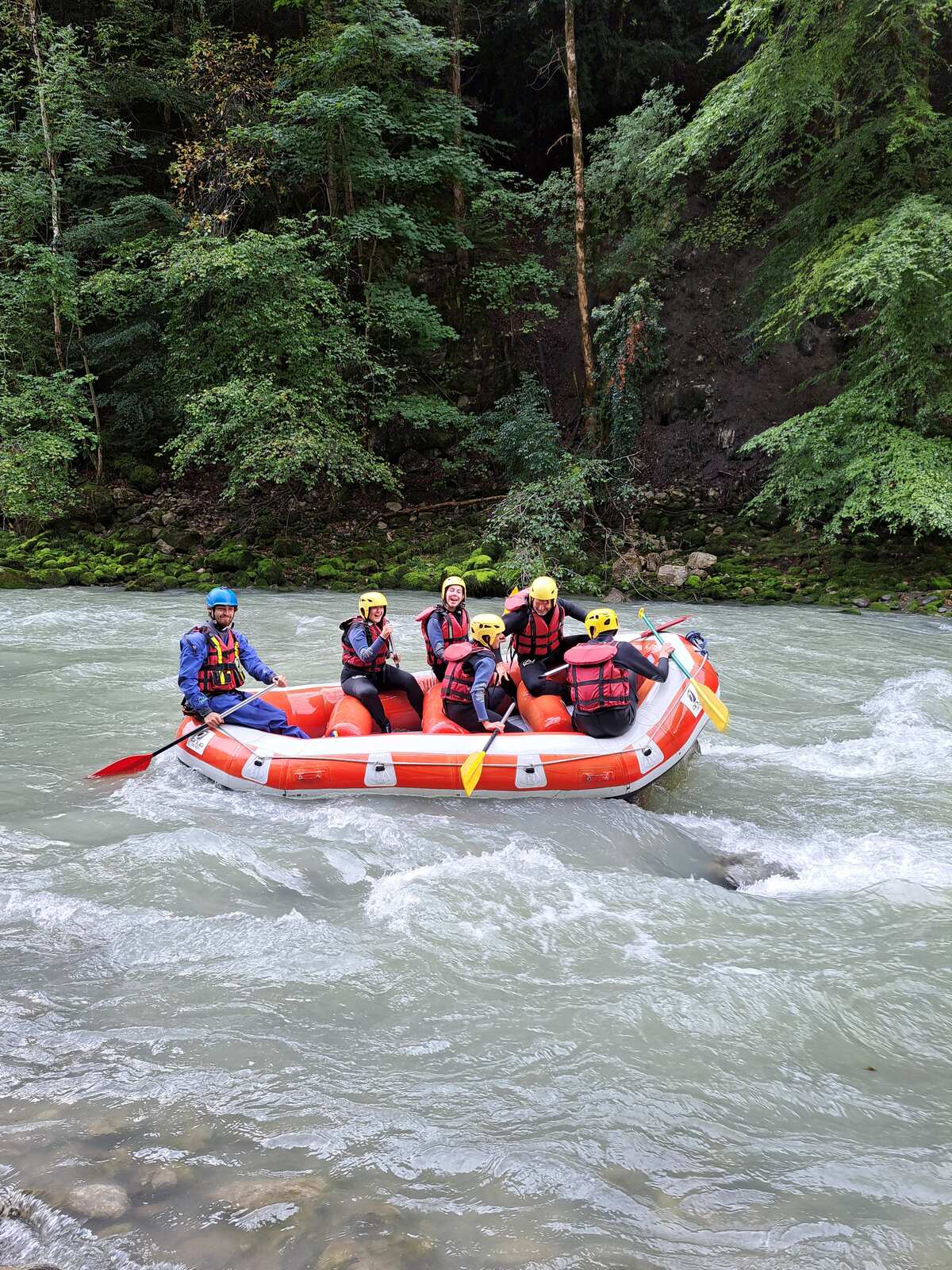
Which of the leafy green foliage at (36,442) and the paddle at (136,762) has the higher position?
the leafy green foliage at (36,442)

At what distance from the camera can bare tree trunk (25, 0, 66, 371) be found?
545 inches

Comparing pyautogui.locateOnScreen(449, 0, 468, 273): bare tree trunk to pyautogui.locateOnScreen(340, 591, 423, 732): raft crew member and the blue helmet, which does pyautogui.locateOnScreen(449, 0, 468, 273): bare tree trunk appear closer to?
pyautogui.locateOnScreen(340, 591, 423, 732): raft crew member

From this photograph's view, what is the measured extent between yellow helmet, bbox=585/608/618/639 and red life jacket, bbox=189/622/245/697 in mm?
2259

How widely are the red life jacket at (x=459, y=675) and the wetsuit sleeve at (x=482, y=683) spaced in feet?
0.20

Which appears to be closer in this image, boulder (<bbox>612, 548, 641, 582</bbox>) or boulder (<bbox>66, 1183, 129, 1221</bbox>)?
boulder (<bbox>66, 1183, 129, 1221</bbox>)

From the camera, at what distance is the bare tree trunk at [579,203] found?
13188mm

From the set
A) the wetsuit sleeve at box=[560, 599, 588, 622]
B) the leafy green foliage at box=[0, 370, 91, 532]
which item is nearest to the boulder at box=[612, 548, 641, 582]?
the wetsuit sleeve at box=[560, 599, 588, 622]

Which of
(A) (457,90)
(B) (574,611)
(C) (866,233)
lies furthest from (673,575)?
(A) (457,90)

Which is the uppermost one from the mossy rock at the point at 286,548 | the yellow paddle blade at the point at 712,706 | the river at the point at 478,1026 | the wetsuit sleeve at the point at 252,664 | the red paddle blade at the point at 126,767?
the mossy rock at the point at 286,548

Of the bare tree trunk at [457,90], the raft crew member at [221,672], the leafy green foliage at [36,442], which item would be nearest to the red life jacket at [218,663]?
the raft crew member at [221,672]

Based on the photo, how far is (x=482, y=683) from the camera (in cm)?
542

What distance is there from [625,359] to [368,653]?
1008 cm

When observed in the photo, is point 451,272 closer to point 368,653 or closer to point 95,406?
point 95,406

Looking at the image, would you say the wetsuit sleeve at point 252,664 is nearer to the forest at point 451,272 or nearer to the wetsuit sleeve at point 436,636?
the wetsuit sleeve at point 436,636
